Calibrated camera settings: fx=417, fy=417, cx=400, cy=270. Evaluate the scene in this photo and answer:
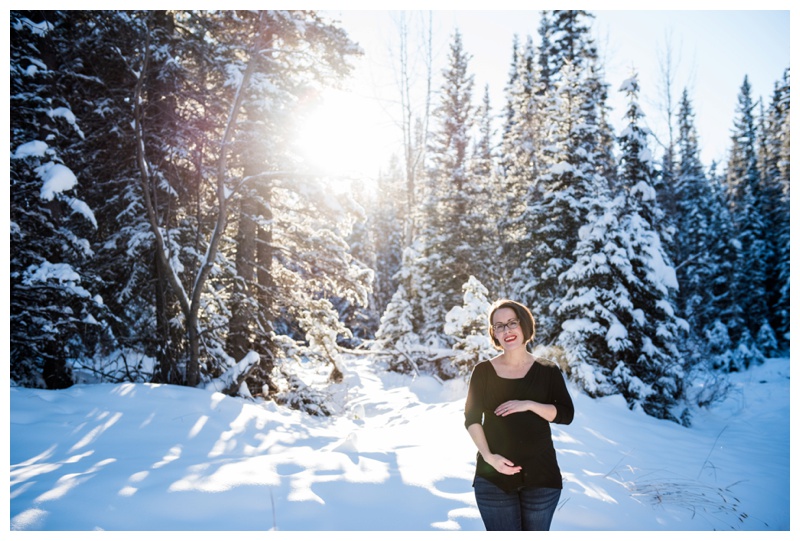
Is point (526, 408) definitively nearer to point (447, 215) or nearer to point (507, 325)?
point (507, 325)

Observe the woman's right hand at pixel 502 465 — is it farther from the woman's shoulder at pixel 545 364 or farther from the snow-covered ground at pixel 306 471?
the snow-covered ground at pixel 306 471

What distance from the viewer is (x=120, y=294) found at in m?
9.10

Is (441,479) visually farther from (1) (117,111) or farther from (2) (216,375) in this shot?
(1) (117,111)

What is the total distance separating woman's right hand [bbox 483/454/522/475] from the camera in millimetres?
2611

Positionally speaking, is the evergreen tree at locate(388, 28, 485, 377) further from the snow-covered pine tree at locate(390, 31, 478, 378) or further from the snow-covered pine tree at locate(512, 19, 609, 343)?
the snow-covered pine tree at locate(512, 19, 609, 343)

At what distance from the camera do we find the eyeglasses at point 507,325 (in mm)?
2893

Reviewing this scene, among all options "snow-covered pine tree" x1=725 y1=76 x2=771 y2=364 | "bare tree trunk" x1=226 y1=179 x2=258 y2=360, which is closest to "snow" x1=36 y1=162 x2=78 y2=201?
"bare tree trunk" x1=226 y1=179 x2=258 y2=360

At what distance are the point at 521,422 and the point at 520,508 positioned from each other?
55 centimetres

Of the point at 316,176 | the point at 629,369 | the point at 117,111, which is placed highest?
the point at 117,111

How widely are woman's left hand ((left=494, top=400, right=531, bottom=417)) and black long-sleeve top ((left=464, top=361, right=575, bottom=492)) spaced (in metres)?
0.09

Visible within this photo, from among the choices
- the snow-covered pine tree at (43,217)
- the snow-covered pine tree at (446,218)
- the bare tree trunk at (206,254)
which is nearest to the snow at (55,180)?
the snow-covered pine tree at (43,217)

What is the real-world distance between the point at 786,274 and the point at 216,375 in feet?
98.1
